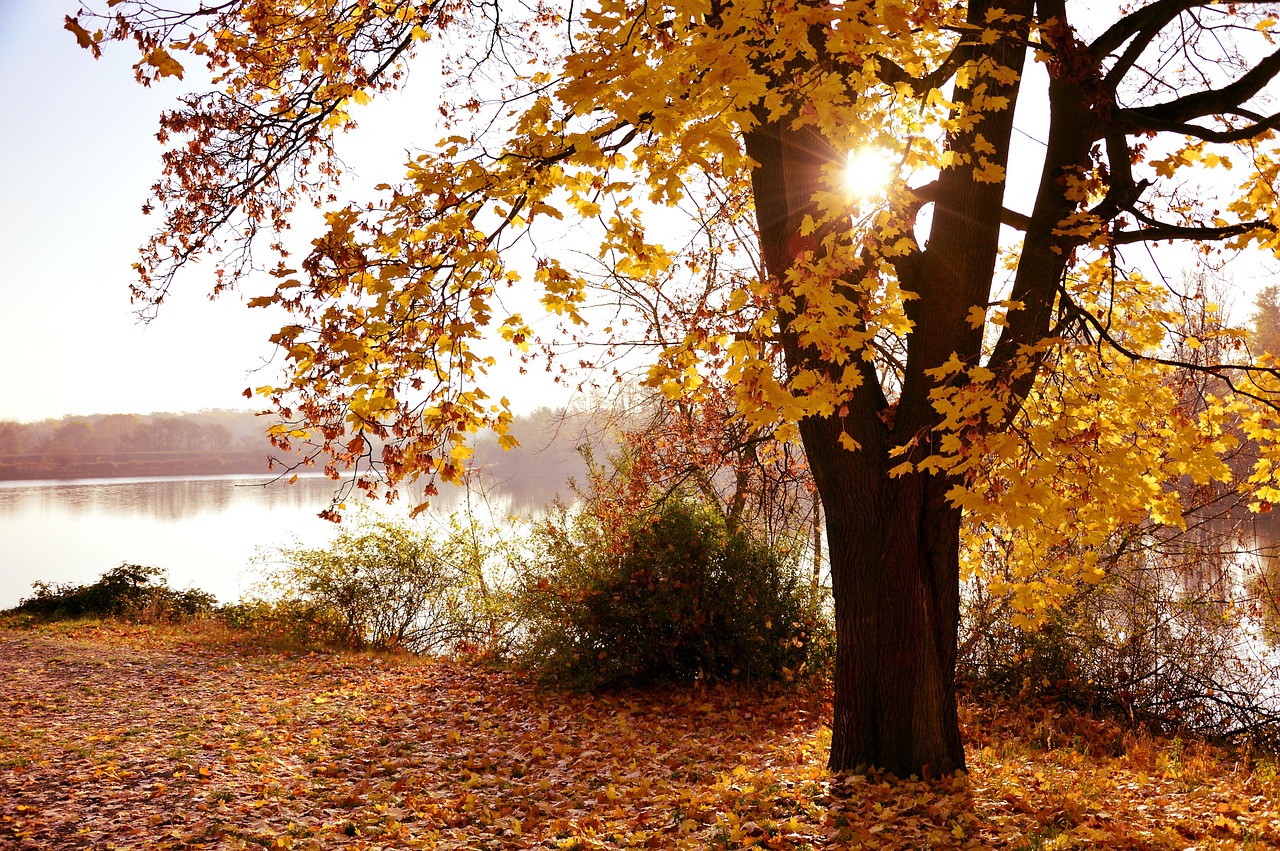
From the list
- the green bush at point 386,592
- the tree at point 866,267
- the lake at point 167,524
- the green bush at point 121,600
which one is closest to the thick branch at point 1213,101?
the tree at point 866,267

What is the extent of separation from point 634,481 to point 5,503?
35536 millimetres

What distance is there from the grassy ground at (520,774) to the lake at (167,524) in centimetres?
493

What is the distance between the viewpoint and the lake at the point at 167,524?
1892 cm

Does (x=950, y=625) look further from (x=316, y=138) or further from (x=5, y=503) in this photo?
(x=5, y=503)

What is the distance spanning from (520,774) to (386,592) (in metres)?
6.40

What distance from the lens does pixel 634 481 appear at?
9.51 meters

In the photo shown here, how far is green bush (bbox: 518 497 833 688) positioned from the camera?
8.19 meters

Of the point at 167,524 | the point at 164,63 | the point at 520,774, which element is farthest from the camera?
the point at 167,524

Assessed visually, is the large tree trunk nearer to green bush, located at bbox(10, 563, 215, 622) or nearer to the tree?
the tree

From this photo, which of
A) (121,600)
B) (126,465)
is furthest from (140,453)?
(121,600)

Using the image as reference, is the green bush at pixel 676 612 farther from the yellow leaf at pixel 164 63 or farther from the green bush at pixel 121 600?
the green bush at pixel 121 600

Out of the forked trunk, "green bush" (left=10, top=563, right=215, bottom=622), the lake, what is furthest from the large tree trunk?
"green bush" (left=10, top=563, right=215, bottom=622)

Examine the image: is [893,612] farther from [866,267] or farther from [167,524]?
[167,524]

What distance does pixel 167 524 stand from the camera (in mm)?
28156
